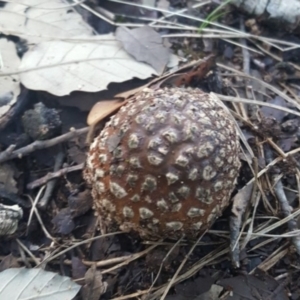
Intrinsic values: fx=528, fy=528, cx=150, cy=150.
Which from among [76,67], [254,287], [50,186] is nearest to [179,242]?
[254,287]

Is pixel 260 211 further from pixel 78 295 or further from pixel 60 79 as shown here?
pixel 60 79

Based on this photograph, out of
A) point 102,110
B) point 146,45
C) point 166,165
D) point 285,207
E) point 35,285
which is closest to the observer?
point 166,165

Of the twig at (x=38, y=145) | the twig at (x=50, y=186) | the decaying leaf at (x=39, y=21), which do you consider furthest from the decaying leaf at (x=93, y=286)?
the decaying leaf at (x=39, y=21)

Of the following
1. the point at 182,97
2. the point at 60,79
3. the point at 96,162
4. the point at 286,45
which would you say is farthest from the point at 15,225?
the point at 286,45

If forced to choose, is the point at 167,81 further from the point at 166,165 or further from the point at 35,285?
the point at 35,285

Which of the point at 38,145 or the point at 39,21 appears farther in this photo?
the point at 39,21

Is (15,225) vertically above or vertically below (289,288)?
below

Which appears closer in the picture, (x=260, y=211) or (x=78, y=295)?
(x=78, y=295)
